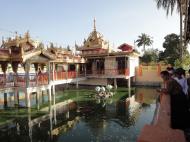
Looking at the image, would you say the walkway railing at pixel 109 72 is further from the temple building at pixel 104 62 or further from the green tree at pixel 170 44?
the green tree at pixel 170 44

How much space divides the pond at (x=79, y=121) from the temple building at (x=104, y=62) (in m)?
7.64

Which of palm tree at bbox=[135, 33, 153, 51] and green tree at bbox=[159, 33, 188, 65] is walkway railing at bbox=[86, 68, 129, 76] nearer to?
green tree at bbox=[159, 33, 188, 65]

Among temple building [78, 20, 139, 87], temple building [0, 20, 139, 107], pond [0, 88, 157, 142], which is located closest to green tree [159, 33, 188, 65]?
temple building [0, 20, 139, 107]

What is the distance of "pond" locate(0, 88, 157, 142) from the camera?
12.2 m

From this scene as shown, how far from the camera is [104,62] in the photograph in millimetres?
31281

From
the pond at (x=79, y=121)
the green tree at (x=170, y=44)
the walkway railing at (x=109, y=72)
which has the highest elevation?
the green tree at (x=170, y=44)

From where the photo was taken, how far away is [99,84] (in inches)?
1207

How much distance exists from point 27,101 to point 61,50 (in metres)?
9.61

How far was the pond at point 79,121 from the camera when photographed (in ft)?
40.1

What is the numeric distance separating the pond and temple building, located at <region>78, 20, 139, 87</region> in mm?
7643

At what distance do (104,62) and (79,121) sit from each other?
55.2ft

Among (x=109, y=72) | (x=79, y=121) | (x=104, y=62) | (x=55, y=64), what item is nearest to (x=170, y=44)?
(x=104, y=62)

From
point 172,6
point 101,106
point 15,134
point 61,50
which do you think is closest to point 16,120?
point 15,134

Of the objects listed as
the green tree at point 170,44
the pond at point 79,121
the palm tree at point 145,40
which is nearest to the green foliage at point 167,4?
the pond at point 79,121
